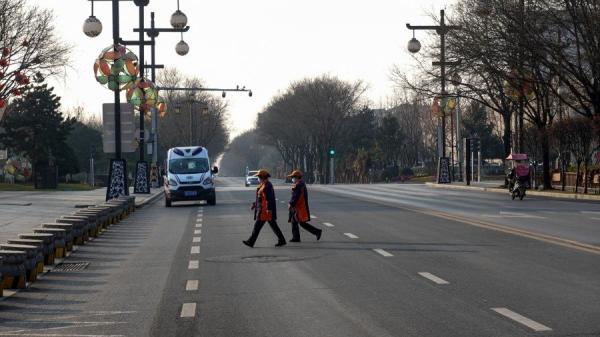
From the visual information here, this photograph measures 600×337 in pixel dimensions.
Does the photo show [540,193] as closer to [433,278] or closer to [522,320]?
[433,278]

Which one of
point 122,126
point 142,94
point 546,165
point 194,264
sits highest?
point 142,94

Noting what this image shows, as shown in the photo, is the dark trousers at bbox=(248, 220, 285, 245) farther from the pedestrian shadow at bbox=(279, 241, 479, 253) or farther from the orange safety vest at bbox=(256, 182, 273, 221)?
the pedestrian shadow at bbox=(279, 241, 479, 253)

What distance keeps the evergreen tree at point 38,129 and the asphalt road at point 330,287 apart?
66221 mm

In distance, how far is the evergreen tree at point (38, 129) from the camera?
284 feet

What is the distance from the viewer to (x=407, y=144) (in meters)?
124

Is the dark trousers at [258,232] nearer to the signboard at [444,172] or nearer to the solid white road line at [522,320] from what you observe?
the solid white road line at [522,320]

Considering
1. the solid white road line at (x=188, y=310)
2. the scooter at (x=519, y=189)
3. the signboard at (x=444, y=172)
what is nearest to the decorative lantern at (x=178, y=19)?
the scooter at (x=519, y=189)

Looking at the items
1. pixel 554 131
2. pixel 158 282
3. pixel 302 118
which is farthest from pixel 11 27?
pixel 302 118

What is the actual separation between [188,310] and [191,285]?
2.30 meters

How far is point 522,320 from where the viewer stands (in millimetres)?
9453

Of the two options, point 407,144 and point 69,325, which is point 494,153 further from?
point 69,325

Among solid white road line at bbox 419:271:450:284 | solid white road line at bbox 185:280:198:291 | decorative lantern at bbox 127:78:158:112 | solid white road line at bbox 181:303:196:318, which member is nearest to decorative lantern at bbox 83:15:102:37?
decorative lantern at bbox 127:78:158:112

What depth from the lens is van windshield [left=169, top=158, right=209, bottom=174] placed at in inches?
1591

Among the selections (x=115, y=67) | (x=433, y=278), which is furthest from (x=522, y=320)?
(x=115, y=67)
